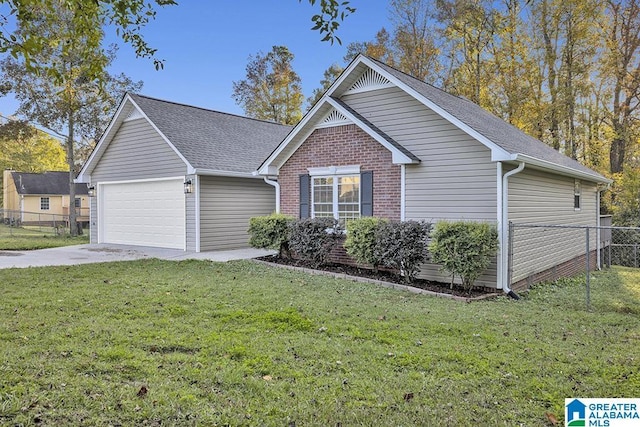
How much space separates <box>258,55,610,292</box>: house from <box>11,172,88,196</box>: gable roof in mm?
34160

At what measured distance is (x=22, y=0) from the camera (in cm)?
289

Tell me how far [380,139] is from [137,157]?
9502mm

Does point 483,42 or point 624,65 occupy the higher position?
point 483,42

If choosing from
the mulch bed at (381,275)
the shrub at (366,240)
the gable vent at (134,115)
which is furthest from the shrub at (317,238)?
the gable vent at (134,115)

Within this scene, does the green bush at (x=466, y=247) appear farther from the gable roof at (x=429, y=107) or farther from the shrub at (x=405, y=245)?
the gable roof at (x=429, y=107)

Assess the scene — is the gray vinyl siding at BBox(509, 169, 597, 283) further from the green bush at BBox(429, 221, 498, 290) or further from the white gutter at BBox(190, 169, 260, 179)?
the white gutter at BBox(190, 169, 260, 179)

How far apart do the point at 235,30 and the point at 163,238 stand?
28.1 ft

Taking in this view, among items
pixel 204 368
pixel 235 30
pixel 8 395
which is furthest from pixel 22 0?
pixel 235 30

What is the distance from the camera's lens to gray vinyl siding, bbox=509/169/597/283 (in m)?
9.60

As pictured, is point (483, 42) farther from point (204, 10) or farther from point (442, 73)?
point (204, 10)

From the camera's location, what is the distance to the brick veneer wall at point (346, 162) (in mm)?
10445

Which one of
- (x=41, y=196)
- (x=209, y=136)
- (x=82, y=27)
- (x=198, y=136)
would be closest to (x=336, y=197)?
(x=198, y=136)

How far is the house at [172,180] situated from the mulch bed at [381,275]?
3.40 m

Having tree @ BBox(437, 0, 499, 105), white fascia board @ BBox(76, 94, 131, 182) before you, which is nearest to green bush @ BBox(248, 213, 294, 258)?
white fascia board @ BBox(76, 94, 131, 182)
